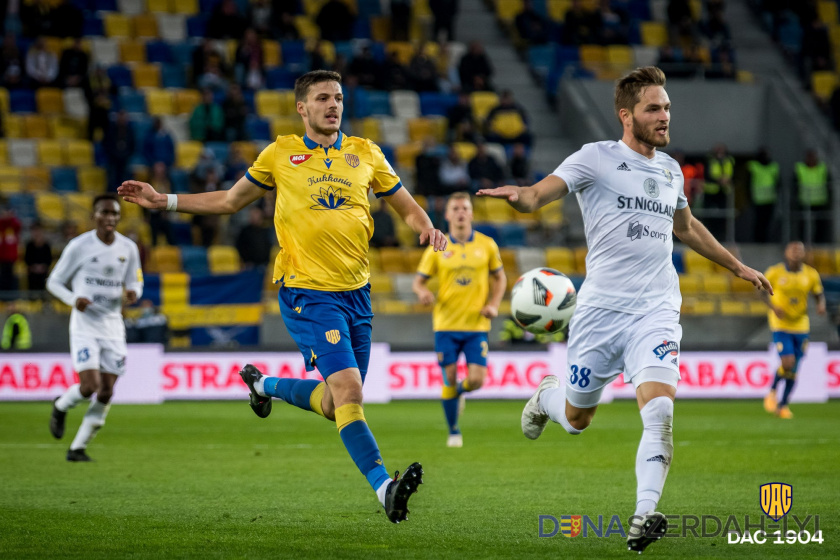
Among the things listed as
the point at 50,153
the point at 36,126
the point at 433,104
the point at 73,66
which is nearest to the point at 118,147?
the point at 50,153

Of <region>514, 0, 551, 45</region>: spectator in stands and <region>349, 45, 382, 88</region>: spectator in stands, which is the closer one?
<region>349, 45, 382, 88</region>: spectator in stands

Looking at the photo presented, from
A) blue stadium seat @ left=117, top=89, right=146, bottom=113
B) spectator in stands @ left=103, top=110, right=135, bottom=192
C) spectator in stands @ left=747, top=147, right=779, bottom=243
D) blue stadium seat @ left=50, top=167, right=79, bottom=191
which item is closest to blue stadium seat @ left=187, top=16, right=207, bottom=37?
blue stadium seat @ left=117, top=89, right=146, bottom=113

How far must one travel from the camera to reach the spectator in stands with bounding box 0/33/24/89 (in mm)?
24814

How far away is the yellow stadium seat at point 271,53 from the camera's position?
89.8ft

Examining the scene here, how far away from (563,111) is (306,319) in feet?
73.7

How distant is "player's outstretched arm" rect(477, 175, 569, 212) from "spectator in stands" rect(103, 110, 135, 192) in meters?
17.8

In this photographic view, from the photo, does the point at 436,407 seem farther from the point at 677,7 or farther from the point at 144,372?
the point at 677,7

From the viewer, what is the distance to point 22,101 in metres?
25.1

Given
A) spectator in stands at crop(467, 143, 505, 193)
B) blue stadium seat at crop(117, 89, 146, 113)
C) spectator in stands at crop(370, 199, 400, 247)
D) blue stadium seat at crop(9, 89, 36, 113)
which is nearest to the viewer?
spectator in stands at crop(370, 199, 400, 247)

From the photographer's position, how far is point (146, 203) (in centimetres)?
700

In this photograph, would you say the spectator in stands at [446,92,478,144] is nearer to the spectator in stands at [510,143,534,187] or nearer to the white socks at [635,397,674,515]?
the spectator in stands at [510,143,534,187]

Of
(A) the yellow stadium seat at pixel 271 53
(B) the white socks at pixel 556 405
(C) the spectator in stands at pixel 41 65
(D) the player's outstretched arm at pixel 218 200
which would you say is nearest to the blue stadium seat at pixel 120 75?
(C) the spectator in stands at pixel 41 65

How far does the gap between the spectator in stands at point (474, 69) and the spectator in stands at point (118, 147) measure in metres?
8.16

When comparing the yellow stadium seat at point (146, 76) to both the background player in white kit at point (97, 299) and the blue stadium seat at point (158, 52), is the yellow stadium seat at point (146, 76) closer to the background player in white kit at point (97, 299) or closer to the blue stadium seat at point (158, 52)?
the blue stadium seat at point (158, 52)
